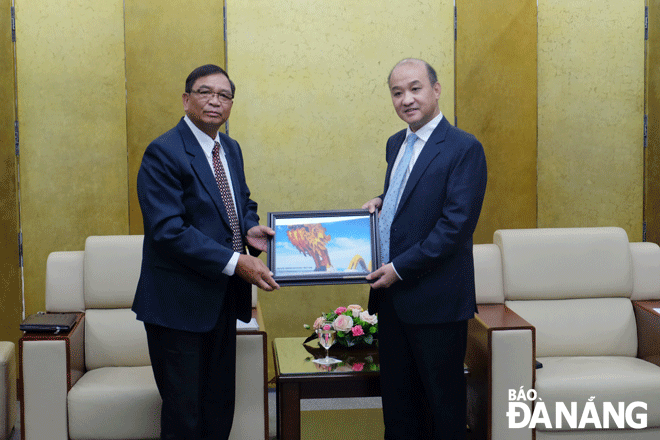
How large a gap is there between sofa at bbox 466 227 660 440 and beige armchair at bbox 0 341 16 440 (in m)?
2.21

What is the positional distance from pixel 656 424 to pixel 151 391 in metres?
2.23

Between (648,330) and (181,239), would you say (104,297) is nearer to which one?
(181,239)

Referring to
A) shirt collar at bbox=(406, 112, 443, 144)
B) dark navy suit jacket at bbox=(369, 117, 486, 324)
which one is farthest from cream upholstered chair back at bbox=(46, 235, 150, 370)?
shirt collar at bbox=(406, 112, 443, 144)

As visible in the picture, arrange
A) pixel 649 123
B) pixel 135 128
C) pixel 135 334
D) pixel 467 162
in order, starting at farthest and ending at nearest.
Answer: pixel 649 123 → pixel 135 128 → pixel 135 334 → pixel 467 162

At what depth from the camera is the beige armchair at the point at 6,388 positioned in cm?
295

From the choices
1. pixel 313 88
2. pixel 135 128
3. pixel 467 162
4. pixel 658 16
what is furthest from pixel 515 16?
pixel 135 128

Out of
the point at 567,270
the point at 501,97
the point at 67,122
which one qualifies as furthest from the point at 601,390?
the point at 67,122

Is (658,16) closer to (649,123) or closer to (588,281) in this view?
(649,123)

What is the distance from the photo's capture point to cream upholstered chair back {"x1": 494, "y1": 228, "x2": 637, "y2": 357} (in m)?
3.27

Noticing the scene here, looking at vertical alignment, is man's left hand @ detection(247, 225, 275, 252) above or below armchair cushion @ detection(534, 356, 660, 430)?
above

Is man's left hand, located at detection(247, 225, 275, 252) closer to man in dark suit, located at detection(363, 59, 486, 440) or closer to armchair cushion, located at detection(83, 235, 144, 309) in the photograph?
man in dark suit, located at detection(363, 59, 486, 440)

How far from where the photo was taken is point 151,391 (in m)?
2.77

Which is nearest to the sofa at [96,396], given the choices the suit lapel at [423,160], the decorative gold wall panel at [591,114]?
the suit lapel at [423,160]

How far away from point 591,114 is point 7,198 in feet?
12.7
